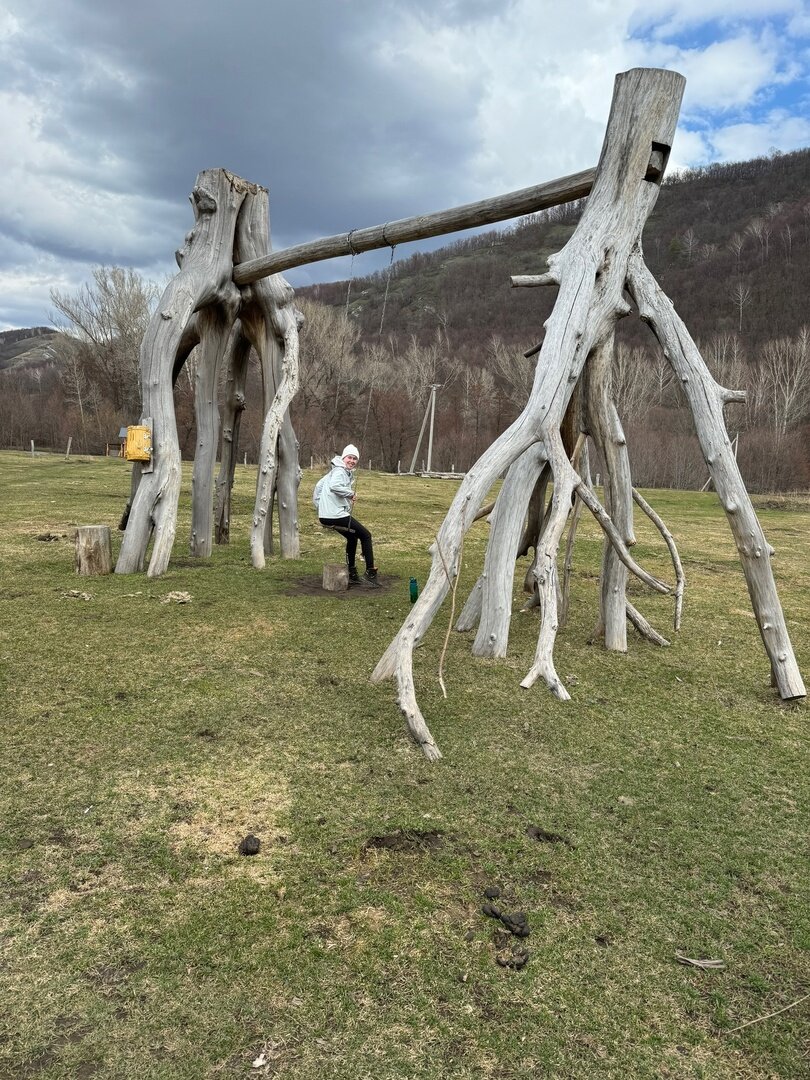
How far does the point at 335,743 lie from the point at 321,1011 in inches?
72.2

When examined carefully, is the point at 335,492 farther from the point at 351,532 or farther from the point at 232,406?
→ the point at 232,406

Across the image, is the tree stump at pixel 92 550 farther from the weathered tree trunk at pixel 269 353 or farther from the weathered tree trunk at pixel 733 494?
the weathered tree trunk at pixel 733 494

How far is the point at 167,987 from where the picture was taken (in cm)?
219

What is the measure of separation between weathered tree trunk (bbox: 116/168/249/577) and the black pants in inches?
66.4

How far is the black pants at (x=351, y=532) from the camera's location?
7841mm

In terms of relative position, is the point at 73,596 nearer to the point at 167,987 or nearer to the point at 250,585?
the point at 250,585

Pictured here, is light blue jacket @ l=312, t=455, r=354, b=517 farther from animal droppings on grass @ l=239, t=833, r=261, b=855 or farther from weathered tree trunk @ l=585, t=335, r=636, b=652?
animal droppings on grass @ l=239, t=833, r=261, b=855

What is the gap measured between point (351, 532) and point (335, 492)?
21.9 inches

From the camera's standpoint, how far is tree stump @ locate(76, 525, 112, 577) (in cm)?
755

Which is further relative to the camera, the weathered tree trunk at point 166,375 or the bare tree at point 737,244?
the bare tree at point 737,244

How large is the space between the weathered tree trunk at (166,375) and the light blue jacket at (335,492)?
1.59 metres

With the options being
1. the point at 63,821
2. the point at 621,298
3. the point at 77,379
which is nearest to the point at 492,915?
the point at 63,821

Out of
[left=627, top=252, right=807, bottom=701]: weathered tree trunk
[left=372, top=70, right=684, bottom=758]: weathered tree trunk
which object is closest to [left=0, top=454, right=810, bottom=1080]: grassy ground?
[left=627, top=252, right=807, bottom=701]: weathered tree trunk

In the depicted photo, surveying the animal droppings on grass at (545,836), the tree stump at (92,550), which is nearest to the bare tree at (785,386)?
the tree stump at (92,550)
